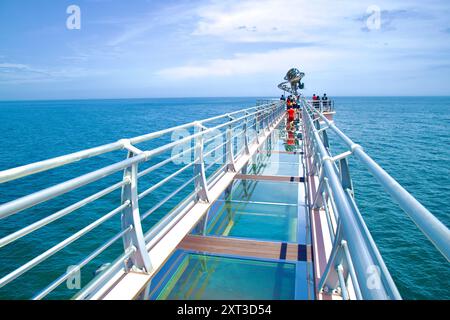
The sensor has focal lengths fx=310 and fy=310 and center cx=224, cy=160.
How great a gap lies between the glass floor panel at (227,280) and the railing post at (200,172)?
51.8 inches

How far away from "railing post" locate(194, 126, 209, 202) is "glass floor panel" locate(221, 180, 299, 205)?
688 mm

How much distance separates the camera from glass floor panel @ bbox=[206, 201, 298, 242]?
13.2 ft

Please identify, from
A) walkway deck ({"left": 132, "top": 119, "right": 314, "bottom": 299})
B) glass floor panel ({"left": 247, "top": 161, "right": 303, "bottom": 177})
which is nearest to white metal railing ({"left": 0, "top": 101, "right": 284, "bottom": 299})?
walkway deck ({"left": 132, "top": 119, "right": 314, "bottom": 299})

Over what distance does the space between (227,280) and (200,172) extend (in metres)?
1.87

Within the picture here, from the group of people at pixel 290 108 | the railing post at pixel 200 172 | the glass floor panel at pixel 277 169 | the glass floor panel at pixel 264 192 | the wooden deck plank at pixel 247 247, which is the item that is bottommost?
the wooden deck plank at pixel 247 247

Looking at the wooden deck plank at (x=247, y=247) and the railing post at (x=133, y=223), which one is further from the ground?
the railing post at (x=133, y=223)

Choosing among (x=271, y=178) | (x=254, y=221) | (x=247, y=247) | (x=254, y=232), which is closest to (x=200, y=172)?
(x=254, y=221)

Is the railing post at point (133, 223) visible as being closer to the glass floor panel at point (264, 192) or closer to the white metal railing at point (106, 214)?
the white metal railing at point (106, 214)

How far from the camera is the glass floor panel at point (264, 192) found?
17.6 ft

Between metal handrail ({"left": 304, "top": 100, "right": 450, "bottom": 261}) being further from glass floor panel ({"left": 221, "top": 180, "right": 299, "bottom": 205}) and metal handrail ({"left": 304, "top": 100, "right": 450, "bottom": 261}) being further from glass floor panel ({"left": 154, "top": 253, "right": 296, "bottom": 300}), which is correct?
glass floor panel ({"left": 221, "top": 180, "right": 299, "bottom": 205})

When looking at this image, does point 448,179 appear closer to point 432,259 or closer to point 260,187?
point 432,259

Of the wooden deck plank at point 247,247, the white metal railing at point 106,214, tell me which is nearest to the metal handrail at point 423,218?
the white metal railing at point 106,214

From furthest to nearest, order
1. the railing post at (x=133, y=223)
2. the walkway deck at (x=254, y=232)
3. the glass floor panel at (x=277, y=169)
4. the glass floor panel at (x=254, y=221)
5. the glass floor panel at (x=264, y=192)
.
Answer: the glass floor panel at (x=277, y=169) → the glass floor panel at (x=264, y=192) → the glass floor panel at (x=254, y=221) → the walkway deck at (x=254, y=232) → the railing post at (x=133, y=223)
